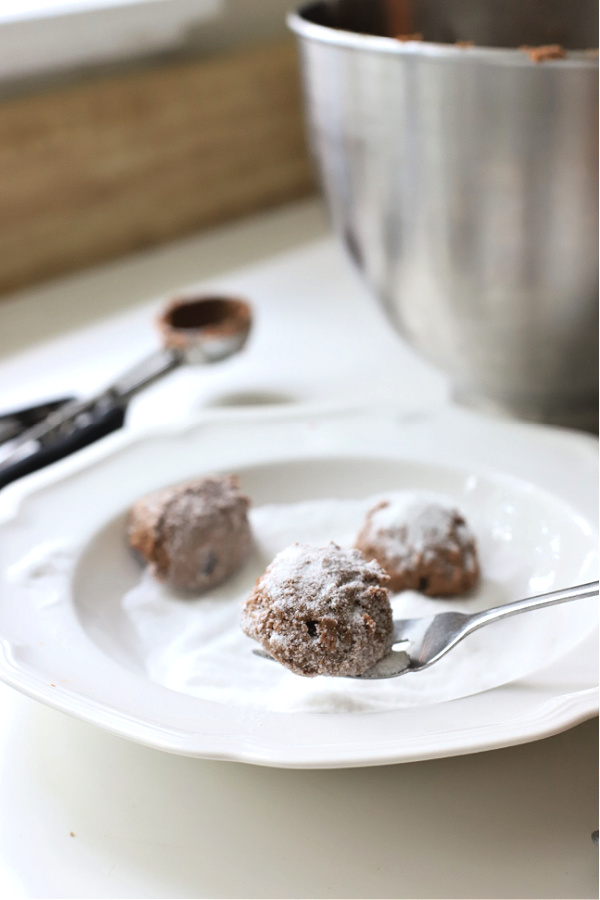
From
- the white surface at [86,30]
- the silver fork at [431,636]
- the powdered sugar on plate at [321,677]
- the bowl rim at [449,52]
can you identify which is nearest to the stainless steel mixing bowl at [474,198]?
the bowl rim at [449,52]

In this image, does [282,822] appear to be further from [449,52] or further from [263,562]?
[449,52]

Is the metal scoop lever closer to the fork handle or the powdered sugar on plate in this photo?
the powdered sugar on plate

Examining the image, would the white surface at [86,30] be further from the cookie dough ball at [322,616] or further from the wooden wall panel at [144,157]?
the cookie dough ball at [322,616]

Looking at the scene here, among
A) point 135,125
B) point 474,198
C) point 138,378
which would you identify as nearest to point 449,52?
point 474,198

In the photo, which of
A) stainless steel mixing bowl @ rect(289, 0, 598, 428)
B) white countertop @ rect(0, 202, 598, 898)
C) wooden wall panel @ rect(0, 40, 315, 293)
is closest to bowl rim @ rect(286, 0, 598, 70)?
stainless steel mixing bowl @ rect(289, 0, 598, 428)

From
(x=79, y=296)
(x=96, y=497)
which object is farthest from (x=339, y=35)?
(x=79, y=296)

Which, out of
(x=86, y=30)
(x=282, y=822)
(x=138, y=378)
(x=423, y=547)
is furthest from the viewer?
(x=86, y=30)
